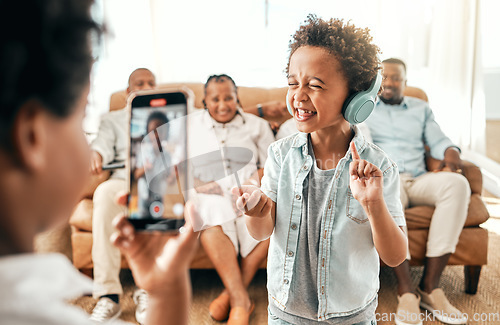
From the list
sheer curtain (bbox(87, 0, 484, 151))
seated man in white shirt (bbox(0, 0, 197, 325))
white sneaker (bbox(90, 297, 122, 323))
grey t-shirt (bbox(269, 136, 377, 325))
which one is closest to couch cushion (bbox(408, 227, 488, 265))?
grey t-shirt (bbox(269, 136, 377, 325))

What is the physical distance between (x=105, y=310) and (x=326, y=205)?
1139 millimetres

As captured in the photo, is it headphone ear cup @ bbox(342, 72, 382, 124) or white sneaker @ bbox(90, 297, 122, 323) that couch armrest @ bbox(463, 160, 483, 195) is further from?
white sneaker @ bbox(90, 297, 122, 323)

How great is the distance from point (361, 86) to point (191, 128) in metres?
0.47

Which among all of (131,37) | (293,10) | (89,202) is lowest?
(89,202)

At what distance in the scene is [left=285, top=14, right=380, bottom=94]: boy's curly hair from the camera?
2.66 feet

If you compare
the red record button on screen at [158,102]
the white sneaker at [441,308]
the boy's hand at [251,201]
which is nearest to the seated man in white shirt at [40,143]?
the red record button on screen at [158,102]

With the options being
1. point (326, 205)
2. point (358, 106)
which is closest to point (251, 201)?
point (326, 205)

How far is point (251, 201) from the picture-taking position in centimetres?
72

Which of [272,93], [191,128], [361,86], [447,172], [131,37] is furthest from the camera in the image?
[131,37]

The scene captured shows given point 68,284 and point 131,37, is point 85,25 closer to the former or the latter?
point 68,284

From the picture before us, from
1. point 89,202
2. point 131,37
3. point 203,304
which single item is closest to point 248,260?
point 203,304

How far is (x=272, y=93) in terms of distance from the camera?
2207 millimetres

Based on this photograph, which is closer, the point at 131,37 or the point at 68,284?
the point at 68,284

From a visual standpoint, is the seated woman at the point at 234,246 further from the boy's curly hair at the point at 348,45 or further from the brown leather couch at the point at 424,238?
the boy's curly hair at the point at 348,45
